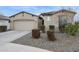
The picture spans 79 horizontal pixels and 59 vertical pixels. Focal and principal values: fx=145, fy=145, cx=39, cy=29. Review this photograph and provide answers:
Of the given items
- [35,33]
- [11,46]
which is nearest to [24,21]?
[35,33]

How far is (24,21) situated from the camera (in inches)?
118

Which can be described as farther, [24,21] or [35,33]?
[24,21]

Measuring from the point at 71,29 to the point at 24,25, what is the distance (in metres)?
0.96

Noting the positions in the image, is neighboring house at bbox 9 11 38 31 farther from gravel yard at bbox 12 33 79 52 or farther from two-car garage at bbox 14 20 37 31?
gravel yard at bbox 12 33 79 52

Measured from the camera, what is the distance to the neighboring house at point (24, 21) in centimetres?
292

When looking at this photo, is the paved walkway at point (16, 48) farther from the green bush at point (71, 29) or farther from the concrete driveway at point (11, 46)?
the green bush at point (71, 29)

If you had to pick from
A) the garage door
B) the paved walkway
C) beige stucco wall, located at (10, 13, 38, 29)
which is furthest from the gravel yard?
beige stucco wall, located at (10, 13, 38, 29)

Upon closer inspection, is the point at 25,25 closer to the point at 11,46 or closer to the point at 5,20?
the point at 5,20

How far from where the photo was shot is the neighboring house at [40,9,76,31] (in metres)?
2.82

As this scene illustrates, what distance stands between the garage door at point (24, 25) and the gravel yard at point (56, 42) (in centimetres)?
18

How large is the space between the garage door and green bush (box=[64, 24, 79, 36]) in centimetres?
66

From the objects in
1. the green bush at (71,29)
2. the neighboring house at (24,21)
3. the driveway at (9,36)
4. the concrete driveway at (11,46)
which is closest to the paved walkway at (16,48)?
the concrete driveway at (11,46)

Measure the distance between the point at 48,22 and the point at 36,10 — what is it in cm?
34
